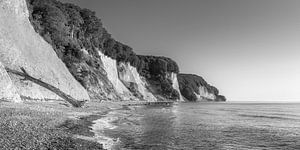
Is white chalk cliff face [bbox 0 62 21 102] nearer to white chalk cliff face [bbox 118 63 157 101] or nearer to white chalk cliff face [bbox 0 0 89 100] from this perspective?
white chalk cliff face [bbox 0 0 89 100]

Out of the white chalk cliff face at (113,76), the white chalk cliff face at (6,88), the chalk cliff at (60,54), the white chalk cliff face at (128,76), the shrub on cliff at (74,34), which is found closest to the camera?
the white chalk cliff face at (6,88)

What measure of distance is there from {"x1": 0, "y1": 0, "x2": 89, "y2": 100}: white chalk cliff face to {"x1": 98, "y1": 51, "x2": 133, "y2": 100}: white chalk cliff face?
34.1 m

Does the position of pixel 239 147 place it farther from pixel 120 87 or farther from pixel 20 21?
pixel 120 87

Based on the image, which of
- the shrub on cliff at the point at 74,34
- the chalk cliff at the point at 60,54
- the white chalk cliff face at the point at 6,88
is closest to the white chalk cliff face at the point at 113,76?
the chalk cliff at the point at 60,54

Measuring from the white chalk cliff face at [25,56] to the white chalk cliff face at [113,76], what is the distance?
34.1 metres

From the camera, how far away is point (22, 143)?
8969 millimetres

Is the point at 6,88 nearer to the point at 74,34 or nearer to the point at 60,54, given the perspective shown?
the point at 60,54

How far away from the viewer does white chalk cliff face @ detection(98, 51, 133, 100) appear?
81.8m

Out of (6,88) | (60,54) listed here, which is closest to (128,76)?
(60,54)

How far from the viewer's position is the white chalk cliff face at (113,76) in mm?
81838

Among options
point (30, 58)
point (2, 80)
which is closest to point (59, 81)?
point (30, 58)

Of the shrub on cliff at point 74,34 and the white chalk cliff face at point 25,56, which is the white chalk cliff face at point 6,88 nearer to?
the white chalk cliff face at point 25,56

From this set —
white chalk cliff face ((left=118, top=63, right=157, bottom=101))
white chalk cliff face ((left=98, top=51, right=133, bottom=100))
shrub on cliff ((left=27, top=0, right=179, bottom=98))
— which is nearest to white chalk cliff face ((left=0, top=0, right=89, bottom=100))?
shrub on cliff ((left=27, top=0, right=179, bottom=98))

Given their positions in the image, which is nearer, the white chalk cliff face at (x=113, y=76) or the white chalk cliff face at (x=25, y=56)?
the white chalk cliff face at (x=25, y=56)
